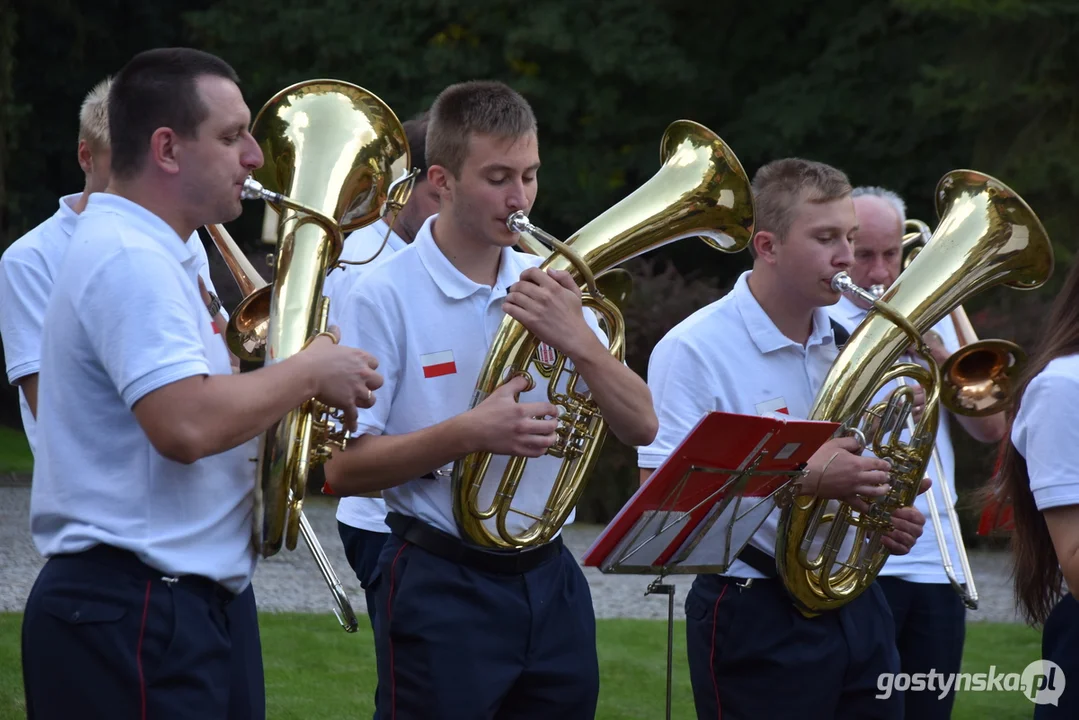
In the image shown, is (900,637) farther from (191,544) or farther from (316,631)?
(316,631)

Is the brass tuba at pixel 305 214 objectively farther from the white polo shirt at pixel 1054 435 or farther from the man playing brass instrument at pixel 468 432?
the white polo shirt at pixel 1054 435

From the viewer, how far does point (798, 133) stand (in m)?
14.3

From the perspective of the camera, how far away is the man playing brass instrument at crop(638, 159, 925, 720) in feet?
11.7

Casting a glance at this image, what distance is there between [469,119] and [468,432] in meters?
0.77

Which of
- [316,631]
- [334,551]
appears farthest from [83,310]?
[334,551]

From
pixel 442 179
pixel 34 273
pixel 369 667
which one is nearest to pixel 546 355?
pixel 442 179

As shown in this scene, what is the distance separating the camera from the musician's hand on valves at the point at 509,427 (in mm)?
3023

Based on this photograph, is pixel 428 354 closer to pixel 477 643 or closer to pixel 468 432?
pixel 468 432

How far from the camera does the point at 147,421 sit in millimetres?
2535

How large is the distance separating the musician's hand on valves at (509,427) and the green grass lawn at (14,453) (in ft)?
30.9

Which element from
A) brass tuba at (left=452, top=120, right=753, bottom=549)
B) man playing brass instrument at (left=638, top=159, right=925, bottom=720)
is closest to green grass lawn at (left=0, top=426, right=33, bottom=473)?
man playing brass instrument at (left=638, top=159, right=925, bottom=720)

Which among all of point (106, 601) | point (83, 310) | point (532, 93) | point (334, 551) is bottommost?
point (334, 551)

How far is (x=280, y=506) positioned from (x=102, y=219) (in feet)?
2.08

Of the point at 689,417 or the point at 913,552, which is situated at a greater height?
the point at 689,417
